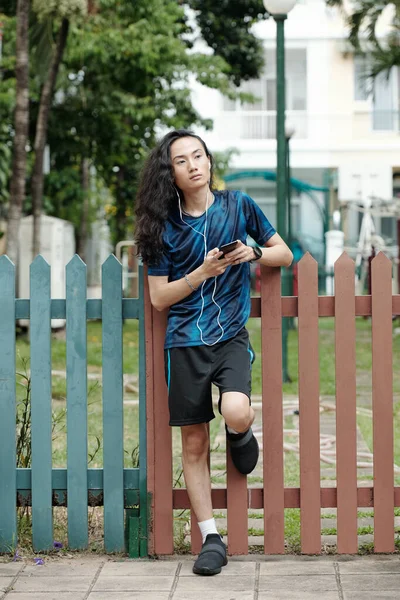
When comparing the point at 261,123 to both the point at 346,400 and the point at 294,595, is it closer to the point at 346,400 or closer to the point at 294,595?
the point at 346,400

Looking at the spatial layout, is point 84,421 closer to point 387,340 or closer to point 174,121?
point 387,340

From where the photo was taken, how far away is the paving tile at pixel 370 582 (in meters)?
3.98

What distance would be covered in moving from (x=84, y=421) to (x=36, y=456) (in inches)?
10.7

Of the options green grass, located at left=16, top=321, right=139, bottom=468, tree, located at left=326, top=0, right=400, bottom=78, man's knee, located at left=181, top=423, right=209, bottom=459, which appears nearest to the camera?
man's knee, located at left=181, top=423, right=209, bottom=459

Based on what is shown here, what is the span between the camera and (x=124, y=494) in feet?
15.0

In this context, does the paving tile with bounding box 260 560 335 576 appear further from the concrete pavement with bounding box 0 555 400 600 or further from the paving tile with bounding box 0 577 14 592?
the paving tile with bounding box 0 577 14 592

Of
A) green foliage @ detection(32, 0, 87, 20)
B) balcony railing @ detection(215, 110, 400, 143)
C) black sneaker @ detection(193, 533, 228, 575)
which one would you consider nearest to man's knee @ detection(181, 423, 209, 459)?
black sneaker @ detection(193, 533, 228, 575)

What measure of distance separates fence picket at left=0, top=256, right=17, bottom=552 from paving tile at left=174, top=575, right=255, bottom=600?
0.89 m

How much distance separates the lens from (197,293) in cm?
430

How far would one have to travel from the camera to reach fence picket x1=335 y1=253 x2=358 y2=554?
175 inches

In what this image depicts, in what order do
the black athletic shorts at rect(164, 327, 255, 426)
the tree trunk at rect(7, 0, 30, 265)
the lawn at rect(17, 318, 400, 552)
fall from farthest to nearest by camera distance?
the tree trunk at rect(7, 0, 30, 265), the lawn at rect(17, 318, 400, 552), the black athletic shorts at rect(164, 327, 255, 426)

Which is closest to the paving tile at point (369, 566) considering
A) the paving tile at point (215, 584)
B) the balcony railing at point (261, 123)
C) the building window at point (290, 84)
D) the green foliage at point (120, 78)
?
the paving tile at point (215, 584)

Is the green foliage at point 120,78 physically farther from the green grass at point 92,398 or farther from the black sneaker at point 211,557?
the black sneaker at point 211,557

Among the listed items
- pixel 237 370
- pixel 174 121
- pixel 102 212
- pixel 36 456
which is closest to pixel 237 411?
pixel 237 370
